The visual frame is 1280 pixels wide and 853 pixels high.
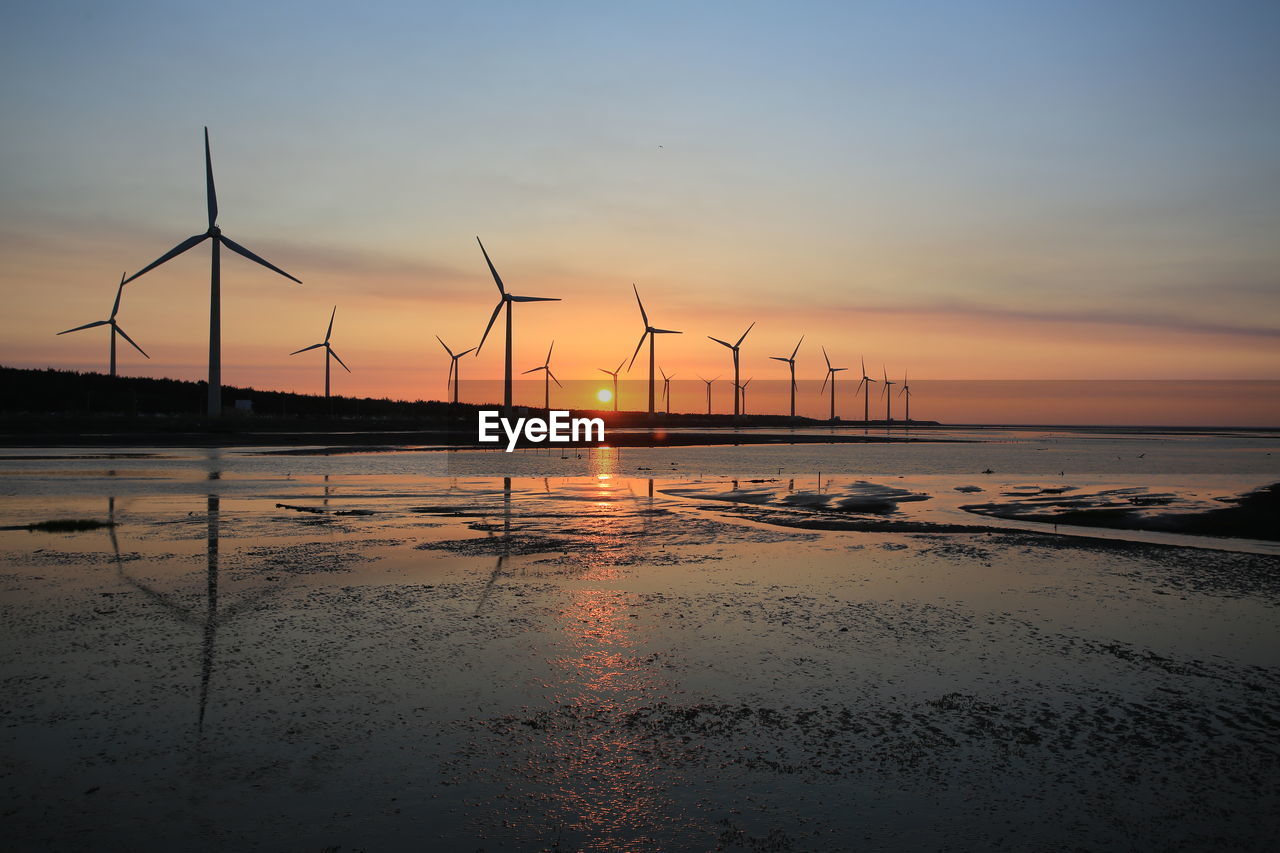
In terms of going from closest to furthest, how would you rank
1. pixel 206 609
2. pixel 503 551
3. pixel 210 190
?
pixel 206 609
pixel 503 551
pixel 210 190

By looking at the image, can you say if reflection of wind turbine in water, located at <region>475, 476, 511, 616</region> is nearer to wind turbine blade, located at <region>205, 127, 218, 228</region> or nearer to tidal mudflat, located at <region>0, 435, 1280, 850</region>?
tidal mudflat, located at <region>0, 435, 1280, 850</region>

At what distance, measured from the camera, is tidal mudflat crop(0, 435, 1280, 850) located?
19.9ft

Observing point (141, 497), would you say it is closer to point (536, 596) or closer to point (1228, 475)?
point (536, 596)

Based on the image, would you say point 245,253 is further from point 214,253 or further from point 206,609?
point 206,609

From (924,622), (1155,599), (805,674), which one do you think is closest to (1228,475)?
(1155,599)

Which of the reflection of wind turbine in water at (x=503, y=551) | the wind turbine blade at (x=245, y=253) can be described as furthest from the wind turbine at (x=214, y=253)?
the reflection of wind turbine in water at (x=503, y=551)

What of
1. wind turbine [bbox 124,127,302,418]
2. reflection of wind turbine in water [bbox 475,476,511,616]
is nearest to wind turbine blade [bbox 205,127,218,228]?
wind turbine [bbox 124,127,302,418]

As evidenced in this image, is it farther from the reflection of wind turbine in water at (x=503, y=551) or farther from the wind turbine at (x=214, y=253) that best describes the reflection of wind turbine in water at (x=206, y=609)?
the wind turbine at (x=214, y=253)

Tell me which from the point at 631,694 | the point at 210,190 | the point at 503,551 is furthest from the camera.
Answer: the point at 210,190

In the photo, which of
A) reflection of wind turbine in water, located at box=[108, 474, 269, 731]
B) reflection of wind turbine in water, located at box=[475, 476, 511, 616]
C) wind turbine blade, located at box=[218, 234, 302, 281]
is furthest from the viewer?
wind turbine blade, located at box=[218, 234, 302, 281]

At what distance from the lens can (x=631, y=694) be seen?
863cm

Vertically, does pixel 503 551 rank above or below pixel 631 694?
above

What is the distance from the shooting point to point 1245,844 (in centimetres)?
579

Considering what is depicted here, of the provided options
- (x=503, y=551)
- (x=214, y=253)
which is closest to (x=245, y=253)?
(x=214, y=253)
